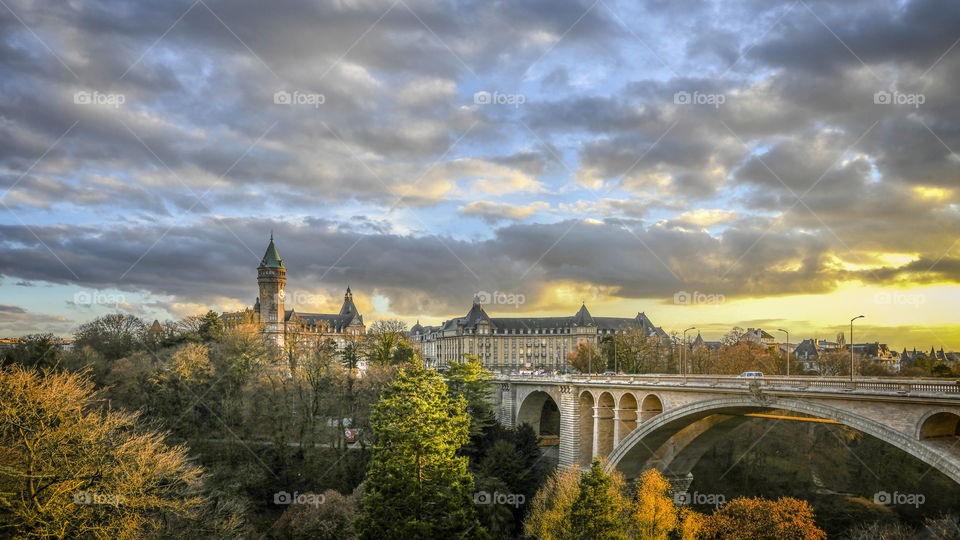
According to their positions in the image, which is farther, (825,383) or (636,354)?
(636,354)

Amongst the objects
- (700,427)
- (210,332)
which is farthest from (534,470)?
(210,332)

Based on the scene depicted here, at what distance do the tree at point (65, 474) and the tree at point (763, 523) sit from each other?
2902 centimetres

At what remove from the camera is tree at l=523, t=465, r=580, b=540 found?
1378 inches

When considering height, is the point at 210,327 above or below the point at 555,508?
above

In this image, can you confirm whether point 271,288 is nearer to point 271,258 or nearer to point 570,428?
point 271,258

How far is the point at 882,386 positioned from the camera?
28.4 m

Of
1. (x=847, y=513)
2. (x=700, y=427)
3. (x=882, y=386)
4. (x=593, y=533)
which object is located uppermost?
(x=882, y=386)

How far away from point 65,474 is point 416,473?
16.8 m

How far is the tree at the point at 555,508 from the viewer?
35.0 meters

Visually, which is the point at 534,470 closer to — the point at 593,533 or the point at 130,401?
the point at 593,533

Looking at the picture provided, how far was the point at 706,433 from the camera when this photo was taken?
4475cm

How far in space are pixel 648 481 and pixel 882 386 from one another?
14520 mm

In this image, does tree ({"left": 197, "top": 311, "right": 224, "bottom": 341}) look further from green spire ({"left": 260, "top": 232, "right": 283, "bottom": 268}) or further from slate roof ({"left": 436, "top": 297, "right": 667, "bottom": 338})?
slate roof ({"left": 436, "top": 297, "right": 667, "bottom": 338})

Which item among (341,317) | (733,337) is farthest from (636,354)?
(341,317)
